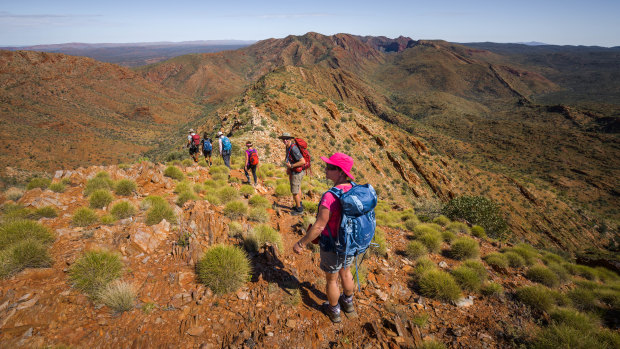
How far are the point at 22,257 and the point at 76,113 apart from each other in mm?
95400

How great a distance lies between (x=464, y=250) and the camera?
18.4ft

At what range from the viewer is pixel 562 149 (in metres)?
60.2

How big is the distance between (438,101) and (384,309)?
118 meters

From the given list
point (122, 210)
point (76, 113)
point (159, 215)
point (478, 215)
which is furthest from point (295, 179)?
point (76, 113)

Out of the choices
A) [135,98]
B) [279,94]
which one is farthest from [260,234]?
[135,98]

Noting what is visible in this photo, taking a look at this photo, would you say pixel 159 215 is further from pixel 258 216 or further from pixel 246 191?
pixel 246 191

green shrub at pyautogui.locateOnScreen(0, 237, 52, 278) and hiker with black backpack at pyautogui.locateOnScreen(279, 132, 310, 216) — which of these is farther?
hiker with black backpack at pyautogui.locateOnScreen(279, 132, 310, 216)

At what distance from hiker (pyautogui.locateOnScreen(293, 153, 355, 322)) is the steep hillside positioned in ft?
179

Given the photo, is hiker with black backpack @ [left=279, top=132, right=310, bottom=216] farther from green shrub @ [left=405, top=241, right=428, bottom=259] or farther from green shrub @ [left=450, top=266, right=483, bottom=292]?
green shrub @ [left=450, top=266, right=483, bottom=292]

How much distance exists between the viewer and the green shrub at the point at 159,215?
486cm

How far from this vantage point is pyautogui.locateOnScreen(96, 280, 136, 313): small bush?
9.78 feet

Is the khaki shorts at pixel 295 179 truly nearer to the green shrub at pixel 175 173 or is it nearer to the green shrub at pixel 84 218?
the green shrub at pixel 84 218

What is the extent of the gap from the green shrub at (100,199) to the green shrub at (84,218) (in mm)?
678

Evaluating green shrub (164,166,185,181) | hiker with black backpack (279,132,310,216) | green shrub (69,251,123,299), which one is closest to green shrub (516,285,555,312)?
hiker with black backpack (279,132,310,216)
